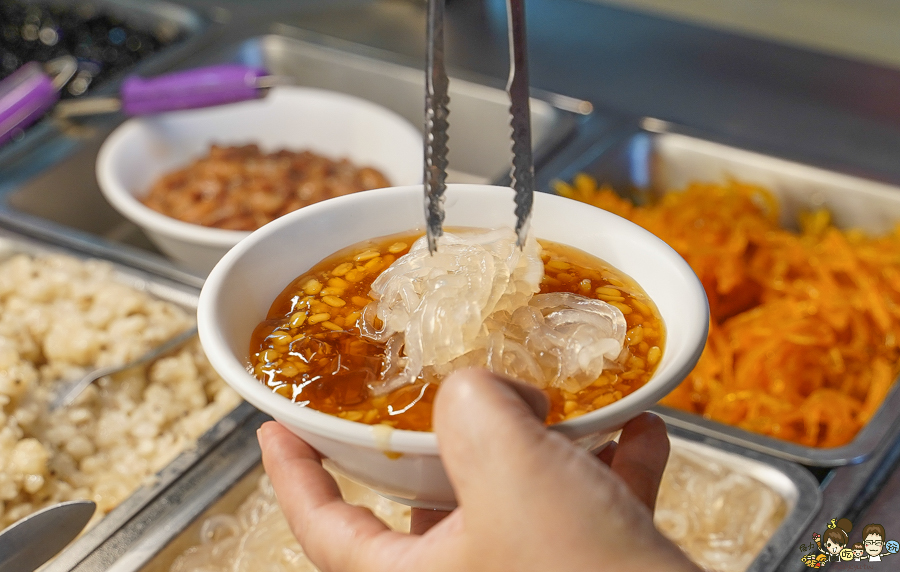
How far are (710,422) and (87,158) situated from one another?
218 cm

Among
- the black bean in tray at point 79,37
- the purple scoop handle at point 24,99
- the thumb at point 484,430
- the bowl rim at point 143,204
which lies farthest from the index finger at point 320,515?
the black bean in tray at point 79,37

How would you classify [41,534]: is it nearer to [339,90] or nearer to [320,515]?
[320,515]

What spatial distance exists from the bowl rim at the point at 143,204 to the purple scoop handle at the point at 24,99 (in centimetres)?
24

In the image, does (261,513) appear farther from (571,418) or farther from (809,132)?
(809,132)

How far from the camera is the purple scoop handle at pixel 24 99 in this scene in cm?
274

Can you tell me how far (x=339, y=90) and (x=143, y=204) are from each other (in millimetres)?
1062

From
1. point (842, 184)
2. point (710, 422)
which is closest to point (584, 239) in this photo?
point (710, 422)

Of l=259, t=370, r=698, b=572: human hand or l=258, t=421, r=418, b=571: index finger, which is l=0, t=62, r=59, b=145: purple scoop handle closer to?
l=258, t=421, r=418, b=571: index finger

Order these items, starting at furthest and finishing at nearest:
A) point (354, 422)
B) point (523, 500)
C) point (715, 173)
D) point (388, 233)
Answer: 1. point (715, 173)
2. point (388, 233)
3. point (354, 422)
4. point (523, 500)

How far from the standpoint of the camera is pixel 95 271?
218 centimetres

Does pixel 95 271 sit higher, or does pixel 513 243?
pixel 513 243

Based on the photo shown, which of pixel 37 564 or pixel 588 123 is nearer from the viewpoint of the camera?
pixel 37 564

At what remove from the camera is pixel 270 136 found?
9.96ft

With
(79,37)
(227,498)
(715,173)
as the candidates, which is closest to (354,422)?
(227,498)
